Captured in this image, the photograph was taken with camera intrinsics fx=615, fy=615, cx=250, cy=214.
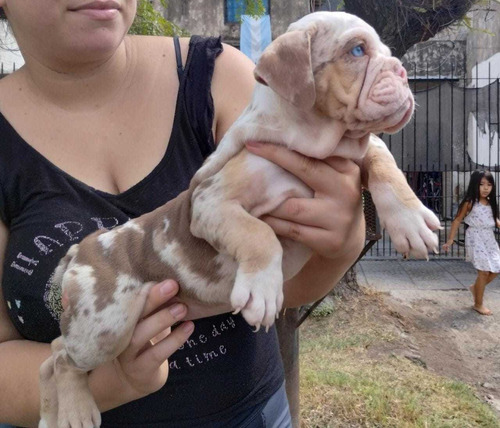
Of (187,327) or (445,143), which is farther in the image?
(445,143)

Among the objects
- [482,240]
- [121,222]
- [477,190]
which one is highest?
[121,222]

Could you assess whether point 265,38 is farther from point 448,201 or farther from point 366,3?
point 448,201

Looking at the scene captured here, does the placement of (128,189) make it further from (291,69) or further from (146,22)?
(146,22)

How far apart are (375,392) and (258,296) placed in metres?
3.78

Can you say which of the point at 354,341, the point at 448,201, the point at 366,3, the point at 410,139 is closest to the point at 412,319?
the point at 354,341

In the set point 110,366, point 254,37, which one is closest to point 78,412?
point 110,366

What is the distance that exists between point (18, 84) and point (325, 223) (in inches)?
47.8

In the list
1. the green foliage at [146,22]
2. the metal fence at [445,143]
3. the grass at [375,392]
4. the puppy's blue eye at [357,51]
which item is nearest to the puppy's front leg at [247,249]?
the puppy's blue eye at [357,51]

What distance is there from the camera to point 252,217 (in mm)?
1619

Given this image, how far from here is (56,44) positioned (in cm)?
187

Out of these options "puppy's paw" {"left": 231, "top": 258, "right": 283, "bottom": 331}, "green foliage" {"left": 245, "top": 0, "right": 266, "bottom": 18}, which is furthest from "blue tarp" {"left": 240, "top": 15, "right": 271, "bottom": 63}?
"puppy's paw" {"left": 231, "top": 258, "right": 283, "bottom": 331}

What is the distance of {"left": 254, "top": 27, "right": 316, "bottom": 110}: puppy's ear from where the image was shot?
5.32 ft

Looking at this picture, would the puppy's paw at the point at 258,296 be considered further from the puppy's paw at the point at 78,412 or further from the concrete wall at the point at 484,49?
the concrete wall at the point at 484,49

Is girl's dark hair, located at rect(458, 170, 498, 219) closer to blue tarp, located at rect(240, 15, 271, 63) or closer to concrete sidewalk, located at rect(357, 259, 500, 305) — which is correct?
concrete sidewalk, located at rect(357, 259, 500, 305)
